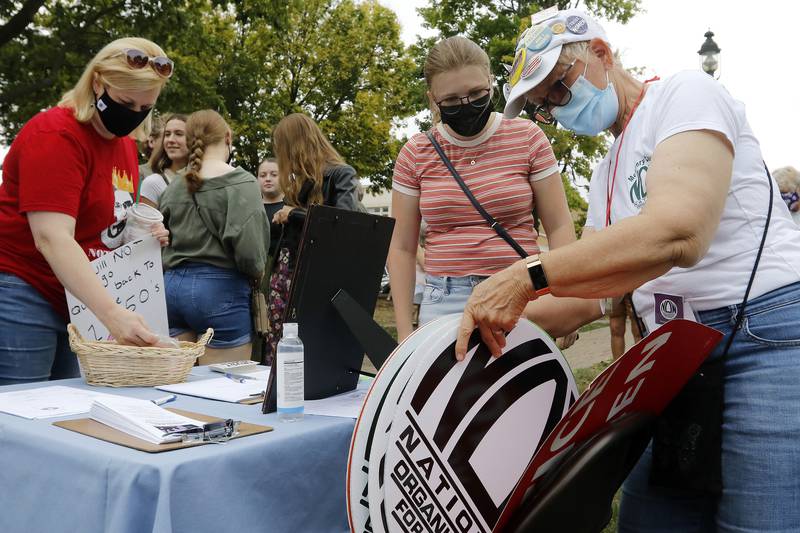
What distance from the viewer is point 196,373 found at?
8.63 ft

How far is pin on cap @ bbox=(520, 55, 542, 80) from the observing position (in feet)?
5.44

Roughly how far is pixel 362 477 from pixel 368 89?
2184cm

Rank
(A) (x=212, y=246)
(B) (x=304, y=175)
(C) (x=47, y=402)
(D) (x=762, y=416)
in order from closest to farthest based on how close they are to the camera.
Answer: (D) (x=762, y=416) → (C) (x=47, y=402) → (A) (x=212, y=246) → (B) (x=304, y=175)

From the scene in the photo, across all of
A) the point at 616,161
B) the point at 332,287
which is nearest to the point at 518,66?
the point at 616,161

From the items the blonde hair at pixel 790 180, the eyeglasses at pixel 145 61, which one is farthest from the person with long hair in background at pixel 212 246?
the blonde hair at pixel 790 180

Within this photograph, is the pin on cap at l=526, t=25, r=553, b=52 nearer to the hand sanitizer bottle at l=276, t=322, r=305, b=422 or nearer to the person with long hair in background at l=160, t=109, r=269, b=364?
the hand sanitizer bottle at l=276, t=322, r=305, b=422

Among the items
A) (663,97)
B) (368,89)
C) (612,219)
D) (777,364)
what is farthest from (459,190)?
(368,89)

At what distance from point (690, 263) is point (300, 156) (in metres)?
2.92

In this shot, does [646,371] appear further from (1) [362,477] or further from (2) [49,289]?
(2) [49,289]

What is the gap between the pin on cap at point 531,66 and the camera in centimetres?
166

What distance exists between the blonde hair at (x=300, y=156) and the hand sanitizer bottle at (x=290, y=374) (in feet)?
7.12

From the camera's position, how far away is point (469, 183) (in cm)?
276

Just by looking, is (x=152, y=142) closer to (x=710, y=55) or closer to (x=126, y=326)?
(x=126, y=326)

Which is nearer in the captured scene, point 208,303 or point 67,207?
point 67,207
